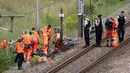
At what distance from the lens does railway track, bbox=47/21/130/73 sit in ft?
58.3

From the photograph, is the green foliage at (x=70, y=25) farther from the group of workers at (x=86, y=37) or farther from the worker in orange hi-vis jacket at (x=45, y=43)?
the worker in orange hi-vis jacket at (x=45, y=43)

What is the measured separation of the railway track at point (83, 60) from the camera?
1778cm

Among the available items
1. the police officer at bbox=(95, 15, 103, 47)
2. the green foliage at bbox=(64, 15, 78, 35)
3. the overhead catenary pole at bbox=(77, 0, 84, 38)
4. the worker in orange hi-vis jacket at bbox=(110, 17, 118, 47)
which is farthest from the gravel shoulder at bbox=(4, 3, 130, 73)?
the green foliage at bbox=(64, 15, 78, 35)

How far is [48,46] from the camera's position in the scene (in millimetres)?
23250

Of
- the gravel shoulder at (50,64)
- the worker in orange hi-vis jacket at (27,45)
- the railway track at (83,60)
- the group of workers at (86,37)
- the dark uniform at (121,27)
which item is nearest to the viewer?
the railway track at (83,60)

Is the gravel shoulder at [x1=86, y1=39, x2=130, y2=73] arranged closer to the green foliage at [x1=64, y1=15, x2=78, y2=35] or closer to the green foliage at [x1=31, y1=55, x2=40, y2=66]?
A: the green foliage at [x1=31, y1=55, x2=40, y2=66]

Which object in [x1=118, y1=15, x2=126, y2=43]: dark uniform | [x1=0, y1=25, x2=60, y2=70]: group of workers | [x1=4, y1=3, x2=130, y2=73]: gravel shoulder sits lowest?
[x1=4, y1=3, x2=130, y2=73]: gravel shoulder

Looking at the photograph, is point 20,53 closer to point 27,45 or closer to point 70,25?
point 27,45

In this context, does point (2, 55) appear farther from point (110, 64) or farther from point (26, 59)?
point (110, 64)

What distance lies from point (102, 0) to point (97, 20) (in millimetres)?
19361

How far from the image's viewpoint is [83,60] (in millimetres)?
19297

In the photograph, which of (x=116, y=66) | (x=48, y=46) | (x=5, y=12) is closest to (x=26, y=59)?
(x=48, y=46)

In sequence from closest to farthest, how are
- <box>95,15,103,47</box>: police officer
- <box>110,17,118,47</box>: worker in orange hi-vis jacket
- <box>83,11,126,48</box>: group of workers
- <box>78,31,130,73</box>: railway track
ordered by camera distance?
<box>78,31,130,73</box>: railway track, <box>110,17,118,47</box>: worker in orange hi-vis jacket, <box>83,11,126,48</box>: group of workers, <box>95,15,103,47</box>: police officer

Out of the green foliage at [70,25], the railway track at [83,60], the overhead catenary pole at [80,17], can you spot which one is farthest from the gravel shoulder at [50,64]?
the green foliage at [70,25]
